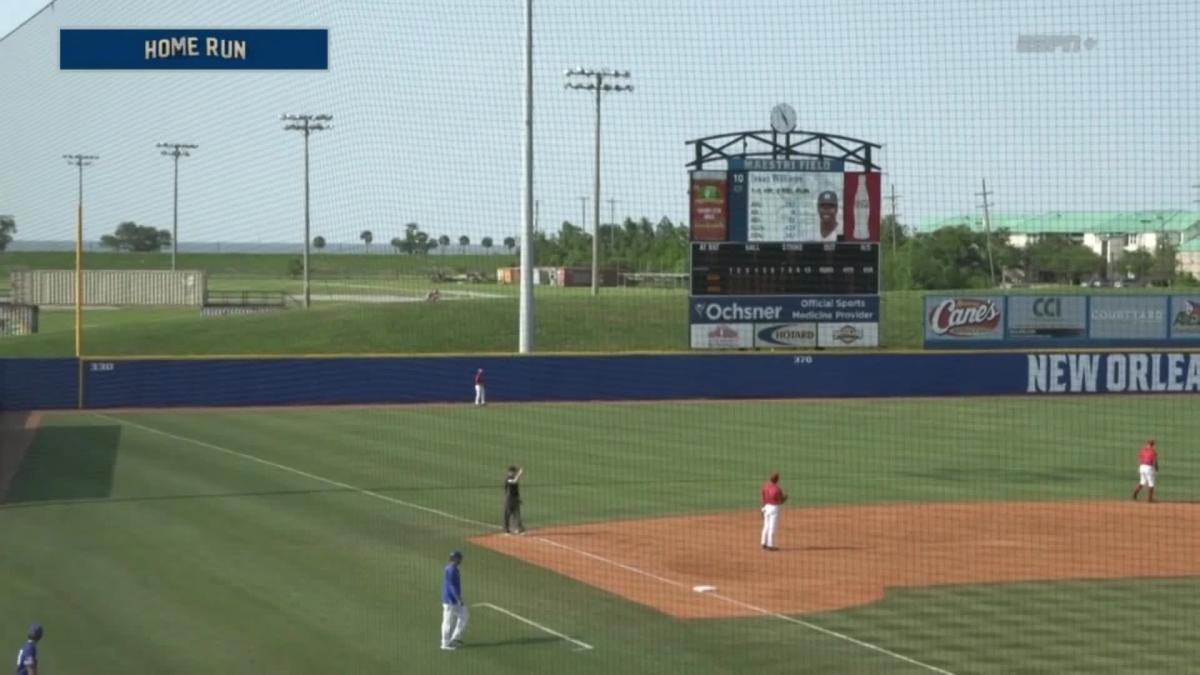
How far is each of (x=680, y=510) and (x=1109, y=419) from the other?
17.6 metres

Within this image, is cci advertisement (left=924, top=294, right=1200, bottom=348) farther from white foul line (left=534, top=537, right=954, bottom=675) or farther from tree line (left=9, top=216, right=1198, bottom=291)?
white foul line (left=534, top=537, right=954, bottom=675)

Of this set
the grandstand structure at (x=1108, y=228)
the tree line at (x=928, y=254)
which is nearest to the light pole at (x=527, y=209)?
the tree line at (x=928, y=254)

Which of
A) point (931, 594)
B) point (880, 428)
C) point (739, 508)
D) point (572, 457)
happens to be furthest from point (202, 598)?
point (880, 428)

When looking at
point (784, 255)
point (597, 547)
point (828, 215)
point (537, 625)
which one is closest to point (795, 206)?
point (828, 215)

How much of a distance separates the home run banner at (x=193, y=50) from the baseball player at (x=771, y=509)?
8.53 metres

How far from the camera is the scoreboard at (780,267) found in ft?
104

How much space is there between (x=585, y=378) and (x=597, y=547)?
18.0 metres

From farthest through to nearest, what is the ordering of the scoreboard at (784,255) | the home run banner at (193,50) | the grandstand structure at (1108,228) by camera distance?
the scoreboard at (784,255) < the grandstand structure at (1108,228) < the home run banner at (193,50)

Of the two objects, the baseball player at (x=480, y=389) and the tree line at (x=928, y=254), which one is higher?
the tree line at (x=928, y=254)

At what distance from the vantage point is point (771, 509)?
64.1 ft

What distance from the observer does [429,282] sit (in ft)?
67.8

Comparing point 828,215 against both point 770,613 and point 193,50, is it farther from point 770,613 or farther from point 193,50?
point 193,50

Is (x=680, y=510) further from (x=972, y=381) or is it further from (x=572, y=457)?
(x=972, y=381)

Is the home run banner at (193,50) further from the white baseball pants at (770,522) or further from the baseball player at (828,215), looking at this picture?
the baseball player at (828,215)
